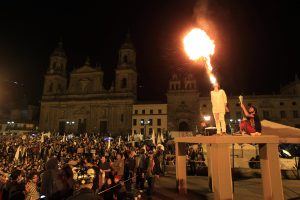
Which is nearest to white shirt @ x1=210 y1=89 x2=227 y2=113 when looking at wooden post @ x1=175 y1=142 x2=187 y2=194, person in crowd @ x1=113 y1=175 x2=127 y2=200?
wooden post @ x1=175 y1=142 x2=187 y2=194

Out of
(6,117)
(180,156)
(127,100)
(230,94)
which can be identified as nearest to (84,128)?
(127,100)

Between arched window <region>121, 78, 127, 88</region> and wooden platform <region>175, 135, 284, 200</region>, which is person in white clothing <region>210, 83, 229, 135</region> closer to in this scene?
wooden platform <region>175, 135, 284, 200</region>

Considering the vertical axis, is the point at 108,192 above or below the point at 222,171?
below

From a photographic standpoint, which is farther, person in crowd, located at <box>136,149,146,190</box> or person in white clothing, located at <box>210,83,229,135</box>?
person in crowd, located at <box>136,149,146,190</box>

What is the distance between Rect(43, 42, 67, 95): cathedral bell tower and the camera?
207ft

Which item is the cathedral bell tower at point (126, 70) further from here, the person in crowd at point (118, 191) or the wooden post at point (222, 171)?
the wooden post at point (222, 171)

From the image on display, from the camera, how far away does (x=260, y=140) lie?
6.87m

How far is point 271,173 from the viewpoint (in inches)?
267

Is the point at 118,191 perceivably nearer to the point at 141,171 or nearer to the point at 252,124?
the point at 141,171

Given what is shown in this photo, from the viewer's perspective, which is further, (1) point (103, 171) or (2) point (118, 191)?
(1) point (103, 171)

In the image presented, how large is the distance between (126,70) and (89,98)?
12.0m

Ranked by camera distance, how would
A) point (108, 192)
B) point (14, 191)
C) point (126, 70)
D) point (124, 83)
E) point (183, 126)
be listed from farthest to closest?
point (124, 83) < point (126, 70) < point (183, 126) < point (108, 192) < point (14, 191)

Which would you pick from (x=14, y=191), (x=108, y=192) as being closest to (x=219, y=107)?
(x=108, y=192)

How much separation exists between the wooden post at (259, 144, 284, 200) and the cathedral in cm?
4735
